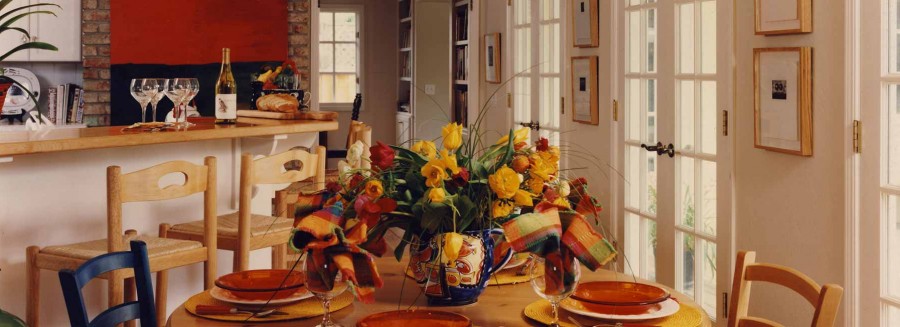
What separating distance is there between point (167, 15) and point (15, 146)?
14.8ft

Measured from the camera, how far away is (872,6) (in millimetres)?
3264

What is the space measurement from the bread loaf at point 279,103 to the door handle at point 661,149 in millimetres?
1708

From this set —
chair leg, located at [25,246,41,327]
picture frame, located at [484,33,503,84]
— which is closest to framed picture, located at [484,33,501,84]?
picture frame, located at [484,33,503,84]

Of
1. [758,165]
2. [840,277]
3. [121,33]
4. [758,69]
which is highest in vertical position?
[121,33]

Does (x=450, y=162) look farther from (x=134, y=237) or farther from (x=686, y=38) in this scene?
(x=686, y=38)

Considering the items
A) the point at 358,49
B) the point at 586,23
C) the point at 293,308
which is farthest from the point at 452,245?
the point at 358,49

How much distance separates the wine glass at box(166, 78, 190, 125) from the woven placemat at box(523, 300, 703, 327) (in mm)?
2295

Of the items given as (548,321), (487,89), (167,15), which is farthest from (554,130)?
(548,321)

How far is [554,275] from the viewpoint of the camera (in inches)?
81.9

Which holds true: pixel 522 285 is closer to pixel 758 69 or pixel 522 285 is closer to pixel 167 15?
pixel 758 69

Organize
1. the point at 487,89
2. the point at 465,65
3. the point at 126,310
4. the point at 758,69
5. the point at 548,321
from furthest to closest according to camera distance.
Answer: the point at 465,65, the point at 487,89, the point at 758,69, the point at 126,310, the point at 548,321

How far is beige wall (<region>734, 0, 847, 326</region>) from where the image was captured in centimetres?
349

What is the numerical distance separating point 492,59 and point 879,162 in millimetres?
4141

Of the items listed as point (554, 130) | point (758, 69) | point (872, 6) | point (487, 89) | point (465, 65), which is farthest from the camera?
point (465, 65)
